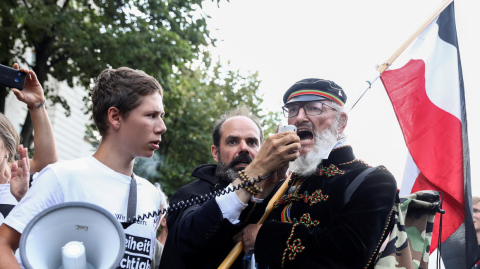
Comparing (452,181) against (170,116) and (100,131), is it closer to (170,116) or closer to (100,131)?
(100,131)

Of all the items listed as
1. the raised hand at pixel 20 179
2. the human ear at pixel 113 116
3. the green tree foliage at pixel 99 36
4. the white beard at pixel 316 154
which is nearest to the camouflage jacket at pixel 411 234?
the white beard at pixel 316 154

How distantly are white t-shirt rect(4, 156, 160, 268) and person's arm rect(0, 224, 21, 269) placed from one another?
0.14ft

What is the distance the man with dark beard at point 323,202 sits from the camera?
2758 millimetres

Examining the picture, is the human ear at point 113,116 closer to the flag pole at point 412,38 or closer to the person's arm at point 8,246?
the person's arm at point 8,246

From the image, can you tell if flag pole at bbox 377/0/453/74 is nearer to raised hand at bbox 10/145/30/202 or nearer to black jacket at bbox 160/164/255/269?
black jacket at bbox 160/164/255/269

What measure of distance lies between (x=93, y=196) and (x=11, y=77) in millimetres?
846

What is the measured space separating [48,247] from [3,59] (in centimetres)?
984

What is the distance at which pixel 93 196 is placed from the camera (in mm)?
2881

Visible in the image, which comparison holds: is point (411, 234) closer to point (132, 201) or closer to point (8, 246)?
point (132, 201)

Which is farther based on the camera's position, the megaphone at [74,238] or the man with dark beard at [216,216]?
the man with dark beard at [216,216]

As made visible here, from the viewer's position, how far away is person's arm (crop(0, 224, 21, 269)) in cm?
248

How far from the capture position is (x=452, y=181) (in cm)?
420

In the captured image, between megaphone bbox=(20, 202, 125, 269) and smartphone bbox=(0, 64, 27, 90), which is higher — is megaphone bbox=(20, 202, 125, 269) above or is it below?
below

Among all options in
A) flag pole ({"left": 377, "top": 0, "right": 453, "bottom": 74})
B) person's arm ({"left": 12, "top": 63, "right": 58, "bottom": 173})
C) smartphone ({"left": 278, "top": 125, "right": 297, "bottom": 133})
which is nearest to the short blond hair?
person's arm ({"left": 12, "top": 63, "right": 58, "bottom": 173})
